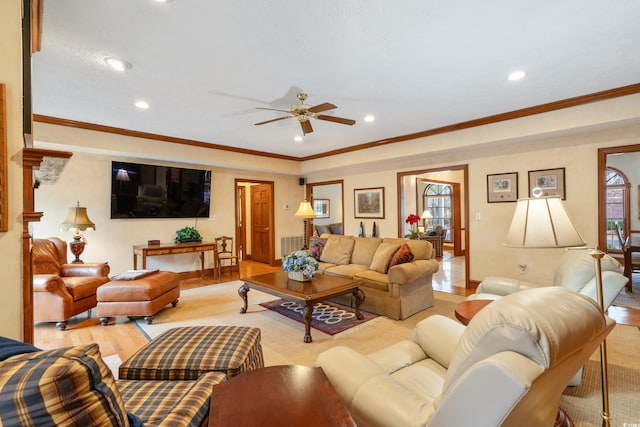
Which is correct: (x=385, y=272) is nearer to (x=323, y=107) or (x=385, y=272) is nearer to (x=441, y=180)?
(x=323, y=107)

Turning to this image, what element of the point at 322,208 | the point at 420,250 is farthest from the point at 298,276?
the point at 322,208

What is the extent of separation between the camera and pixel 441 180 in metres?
9.09

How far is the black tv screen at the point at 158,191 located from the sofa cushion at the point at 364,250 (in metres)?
3.34

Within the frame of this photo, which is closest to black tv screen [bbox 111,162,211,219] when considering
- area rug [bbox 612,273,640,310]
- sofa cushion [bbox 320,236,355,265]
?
sofa cushion [bbox 320,236,355,265]

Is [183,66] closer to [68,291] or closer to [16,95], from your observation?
[16,95]

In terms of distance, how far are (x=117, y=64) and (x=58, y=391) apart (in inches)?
116

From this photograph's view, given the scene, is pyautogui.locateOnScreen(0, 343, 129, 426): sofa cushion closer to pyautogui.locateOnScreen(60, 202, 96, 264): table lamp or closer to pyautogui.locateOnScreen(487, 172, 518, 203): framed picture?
pyautogui.locateOnScreen(60, 202, 96, 264): table lamp

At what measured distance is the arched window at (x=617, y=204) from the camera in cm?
699

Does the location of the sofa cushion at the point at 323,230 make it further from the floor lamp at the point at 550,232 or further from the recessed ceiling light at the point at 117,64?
the floor lamp at the point at 550,232

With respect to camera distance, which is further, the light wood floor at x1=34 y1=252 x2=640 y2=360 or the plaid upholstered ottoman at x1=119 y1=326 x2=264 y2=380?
the light wood floor at x1=34 y1=252 x2=640 y2=360

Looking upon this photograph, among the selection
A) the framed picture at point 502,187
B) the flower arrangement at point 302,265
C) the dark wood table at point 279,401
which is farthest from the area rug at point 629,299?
the dark wood table at point 279,401

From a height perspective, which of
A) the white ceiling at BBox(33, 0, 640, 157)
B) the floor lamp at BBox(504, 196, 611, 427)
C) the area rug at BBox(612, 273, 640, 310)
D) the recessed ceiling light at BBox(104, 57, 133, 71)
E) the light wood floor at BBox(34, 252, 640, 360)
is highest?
the white ceiling at BBox(33, 0, 640, 157)

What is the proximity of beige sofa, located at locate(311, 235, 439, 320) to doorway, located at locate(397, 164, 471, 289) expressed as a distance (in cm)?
143

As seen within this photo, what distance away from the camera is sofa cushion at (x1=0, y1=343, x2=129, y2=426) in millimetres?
502
